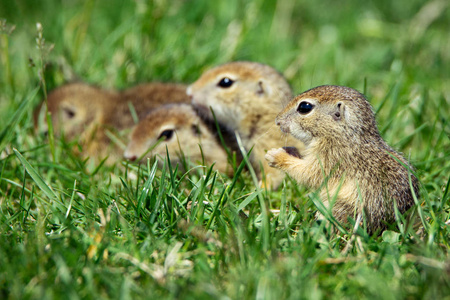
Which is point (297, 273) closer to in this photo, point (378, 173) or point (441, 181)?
point (378, 173)

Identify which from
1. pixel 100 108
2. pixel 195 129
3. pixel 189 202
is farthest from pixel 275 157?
pixel 100 108

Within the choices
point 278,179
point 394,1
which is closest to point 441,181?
point 278,179

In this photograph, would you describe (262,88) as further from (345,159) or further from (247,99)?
(345,159)

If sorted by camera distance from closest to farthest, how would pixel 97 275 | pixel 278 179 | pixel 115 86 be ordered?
pixel 97 275, pixel 278 179, pixel 115 86

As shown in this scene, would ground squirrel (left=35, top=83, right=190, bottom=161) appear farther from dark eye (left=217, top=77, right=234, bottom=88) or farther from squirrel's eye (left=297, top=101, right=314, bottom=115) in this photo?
squirrel's eye (left=297, top=101, right=314, bottom=115)

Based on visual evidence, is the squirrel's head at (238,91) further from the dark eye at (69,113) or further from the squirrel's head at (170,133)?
the dark eye at (69,113)

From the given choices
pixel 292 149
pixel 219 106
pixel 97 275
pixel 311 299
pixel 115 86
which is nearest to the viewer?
pixel 311 299

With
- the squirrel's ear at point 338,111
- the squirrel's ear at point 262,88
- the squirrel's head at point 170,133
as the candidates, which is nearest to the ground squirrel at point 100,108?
the squirrel's head at point 170,133
